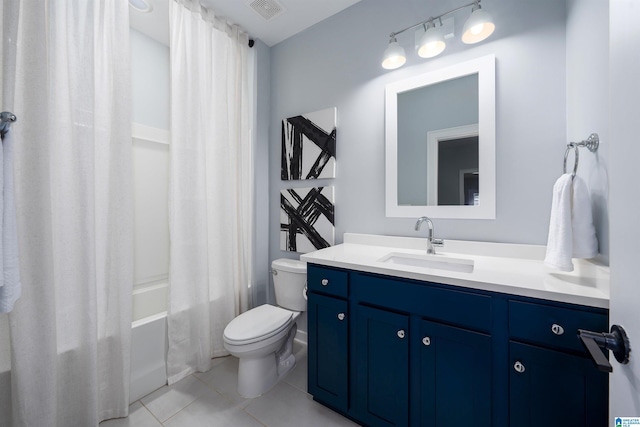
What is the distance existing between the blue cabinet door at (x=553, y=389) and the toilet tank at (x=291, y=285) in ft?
4.18

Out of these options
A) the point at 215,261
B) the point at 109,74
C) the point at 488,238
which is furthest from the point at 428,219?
the point at 109,74

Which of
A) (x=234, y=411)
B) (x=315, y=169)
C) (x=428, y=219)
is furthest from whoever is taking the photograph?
(x=315, y=169)

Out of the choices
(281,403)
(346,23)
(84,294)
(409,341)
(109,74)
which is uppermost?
(346,23)

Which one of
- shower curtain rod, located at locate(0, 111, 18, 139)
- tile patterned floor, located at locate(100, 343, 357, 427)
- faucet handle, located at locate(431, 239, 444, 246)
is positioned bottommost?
tile patterned floor, located at locate(100, 343, 357, 427)

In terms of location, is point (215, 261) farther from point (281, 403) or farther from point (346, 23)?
point (346, 23)

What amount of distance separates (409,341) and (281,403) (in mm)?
921

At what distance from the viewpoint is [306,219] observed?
212 centimetres

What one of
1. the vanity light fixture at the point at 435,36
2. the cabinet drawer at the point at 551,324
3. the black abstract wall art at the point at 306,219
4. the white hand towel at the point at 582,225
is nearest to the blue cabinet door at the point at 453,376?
the cabinet drawer at the point at 551,324

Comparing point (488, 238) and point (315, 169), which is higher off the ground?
point (315, 169)

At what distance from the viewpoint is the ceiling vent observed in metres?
1.83

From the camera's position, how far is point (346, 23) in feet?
6.27

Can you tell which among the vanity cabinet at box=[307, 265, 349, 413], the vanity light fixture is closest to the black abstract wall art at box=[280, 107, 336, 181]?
the vanity light fixture

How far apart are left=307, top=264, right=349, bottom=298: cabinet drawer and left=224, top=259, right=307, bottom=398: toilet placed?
0.43 meters

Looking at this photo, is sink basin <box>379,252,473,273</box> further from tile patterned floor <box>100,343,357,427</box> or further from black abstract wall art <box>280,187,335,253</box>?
tile patterned floor <box>100,343,357,427</box>
